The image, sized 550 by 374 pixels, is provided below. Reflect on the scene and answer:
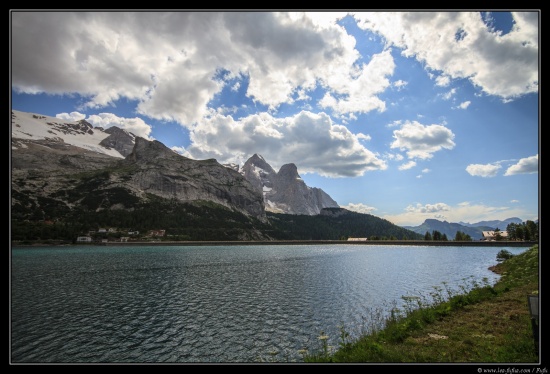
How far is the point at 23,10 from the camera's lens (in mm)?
12125

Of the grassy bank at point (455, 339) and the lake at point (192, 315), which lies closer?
the grassy bank at point (455, 339)

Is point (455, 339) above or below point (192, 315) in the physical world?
above

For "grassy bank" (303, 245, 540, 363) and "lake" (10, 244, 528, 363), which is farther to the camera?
"lake" (10, 244, 528, 363)

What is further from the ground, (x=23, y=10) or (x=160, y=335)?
(x=23, y=10)

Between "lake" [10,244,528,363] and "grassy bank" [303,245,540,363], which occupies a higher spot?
"grassy bank" [303,245,540,363]

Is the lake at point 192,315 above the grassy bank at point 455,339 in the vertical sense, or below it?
below

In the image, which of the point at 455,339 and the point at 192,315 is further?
the point at 192,315
